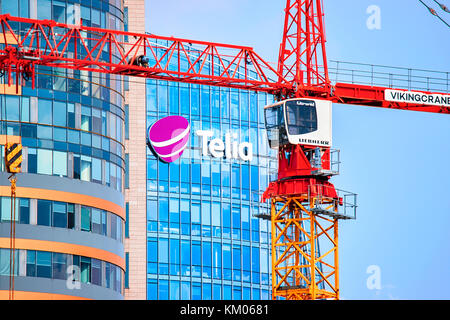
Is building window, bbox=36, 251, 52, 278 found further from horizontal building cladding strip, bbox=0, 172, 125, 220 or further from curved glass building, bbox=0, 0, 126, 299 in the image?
horizontal building cladding strip, bbox=0, 172, 125, 220

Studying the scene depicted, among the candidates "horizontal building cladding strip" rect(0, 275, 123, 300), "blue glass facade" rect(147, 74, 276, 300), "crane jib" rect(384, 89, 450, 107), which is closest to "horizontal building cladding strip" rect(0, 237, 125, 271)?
"horizontal building cladding strip" rect(0, 275, 123, 300)

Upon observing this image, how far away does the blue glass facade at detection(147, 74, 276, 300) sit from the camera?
144 metres

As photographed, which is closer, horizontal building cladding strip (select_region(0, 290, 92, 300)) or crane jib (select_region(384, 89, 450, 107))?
horizontal building cladding strip (select_region(0, 290, 92, 300))

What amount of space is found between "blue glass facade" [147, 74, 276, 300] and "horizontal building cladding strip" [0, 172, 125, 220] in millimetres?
36899

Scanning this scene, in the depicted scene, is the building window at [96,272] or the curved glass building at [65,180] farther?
the building window at [96,272]

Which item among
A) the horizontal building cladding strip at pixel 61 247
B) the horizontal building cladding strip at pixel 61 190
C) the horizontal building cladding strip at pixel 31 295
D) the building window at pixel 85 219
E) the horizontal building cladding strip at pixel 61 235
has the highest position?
the horizontal building cladding strip at pixel 61 190

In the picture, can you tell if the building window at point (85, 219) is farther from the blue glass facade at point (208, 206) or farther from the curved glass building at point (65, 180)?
the blue glass facade at point (208, 206)

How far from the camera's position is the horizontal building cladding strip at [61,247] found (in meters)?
97.1

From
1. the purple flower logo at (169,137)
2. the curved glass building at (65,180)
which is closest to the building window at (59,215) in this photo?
the curved glass building at (65,180)

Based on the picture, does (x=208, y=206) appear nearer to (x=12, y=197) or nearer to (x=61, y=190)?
(x=61, y=190)

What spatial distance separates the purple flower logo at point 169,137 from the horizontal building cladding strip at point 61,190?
39918 millimetres

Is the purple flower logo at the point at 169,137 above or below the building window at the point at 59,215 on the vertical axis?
above

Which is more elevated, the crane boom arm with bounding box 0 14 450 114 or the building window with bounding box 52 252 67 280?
the crane boom arm with bounding box 0 14 450 114

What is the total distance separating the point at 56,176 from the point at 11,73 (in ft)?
39.7
